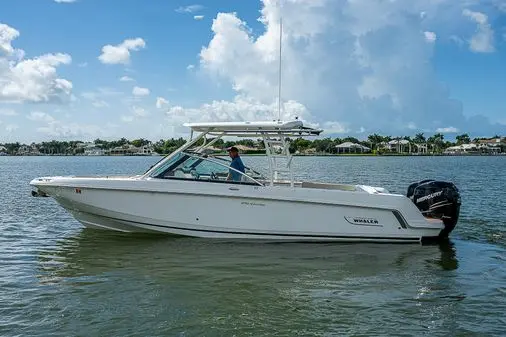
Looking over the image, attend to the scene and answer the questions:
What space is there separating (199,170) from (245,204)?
119 centimetres

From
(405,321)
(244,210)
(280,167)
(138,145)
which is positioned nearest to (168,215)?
A: (244,210)

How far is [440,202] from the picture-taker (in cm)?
1051

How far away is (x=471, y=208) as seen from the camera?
673 inches

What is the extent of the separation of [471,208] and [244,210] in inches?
405

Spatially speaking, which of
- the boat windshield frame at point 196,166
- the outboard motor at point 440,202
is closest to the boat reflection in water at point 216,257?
the outboard motor at point 440,202

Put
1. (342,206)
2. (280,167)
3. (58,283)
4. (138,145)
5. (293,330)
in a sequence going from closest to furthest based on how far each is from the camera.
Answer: (293,330)
(58,283)
(342,206)
(280,167)
(138,145)

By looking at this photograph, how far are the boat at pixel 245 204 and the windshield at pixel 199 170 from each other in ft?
0.07

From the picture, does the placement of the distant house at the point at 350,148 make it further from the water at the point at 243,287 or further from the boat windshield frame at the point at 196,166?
the boat windshield frame at the point at 196,166

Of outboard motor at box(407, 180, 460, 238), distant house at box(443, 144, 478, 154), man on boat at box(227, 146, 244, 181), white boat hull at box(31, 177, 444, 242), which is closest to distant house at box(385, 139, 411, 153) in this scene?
distant house at box(443, 144, 478, 154)

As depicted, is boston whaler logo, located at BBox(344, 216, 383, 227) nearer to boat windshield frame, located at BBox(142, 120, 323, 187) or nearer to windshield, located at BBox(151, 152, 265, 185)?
boat windshield frame, located at BBox(142, 120, 323, 187)

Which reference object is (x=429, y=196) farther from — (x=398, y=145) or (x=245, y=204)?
(x=398, y=145)

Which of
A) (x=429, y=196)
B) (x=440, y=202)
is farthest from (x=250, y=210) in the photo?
→ (x=440, y=202)

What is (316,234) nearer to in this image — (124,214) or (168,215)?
(168,215)

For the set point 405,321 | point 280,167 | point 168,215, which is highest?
point 280,167
